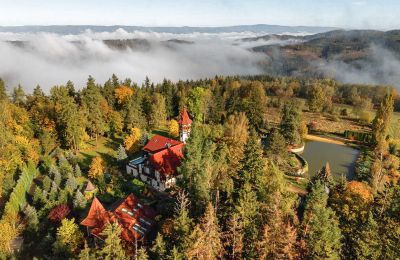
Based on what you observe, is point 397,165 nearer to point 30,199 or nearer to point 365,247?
point 365,247

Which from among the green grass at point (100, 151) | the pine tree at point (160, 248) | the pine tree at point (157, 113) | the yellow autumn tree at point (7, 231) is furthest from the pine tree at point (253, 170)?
the pine tree at point (157, 113)

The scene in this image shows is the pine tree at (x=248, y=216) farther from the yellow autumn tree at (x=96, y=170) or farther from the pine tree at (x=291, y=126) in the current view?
the pine tree at (x=291, y=126)

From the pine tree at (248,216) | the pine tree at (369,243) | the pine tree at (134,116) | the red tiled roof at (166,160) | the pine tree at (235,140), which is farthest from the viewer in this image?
the pine tree at (134,116)

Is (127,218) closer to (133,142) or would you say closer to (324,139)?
(133,142)

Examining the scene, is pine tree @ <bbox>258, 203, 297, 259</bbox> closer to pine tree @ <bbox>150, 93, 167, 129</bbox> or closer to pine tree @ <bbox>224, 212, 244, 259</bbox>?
pine tree @ <bbox>224, 212, 244, 259</bbox>

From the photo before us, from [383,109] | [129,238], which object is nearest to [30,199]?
[129,238]

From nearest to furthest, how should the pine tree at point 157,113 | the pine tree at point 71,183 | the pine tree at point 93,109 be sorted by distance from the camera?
the pine tree at point 71,183 < the pine tree at point 93,109 < the pine tree at point 157,113

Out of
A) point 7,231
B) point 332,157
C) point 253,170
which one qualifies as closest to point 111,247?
point 253,170
